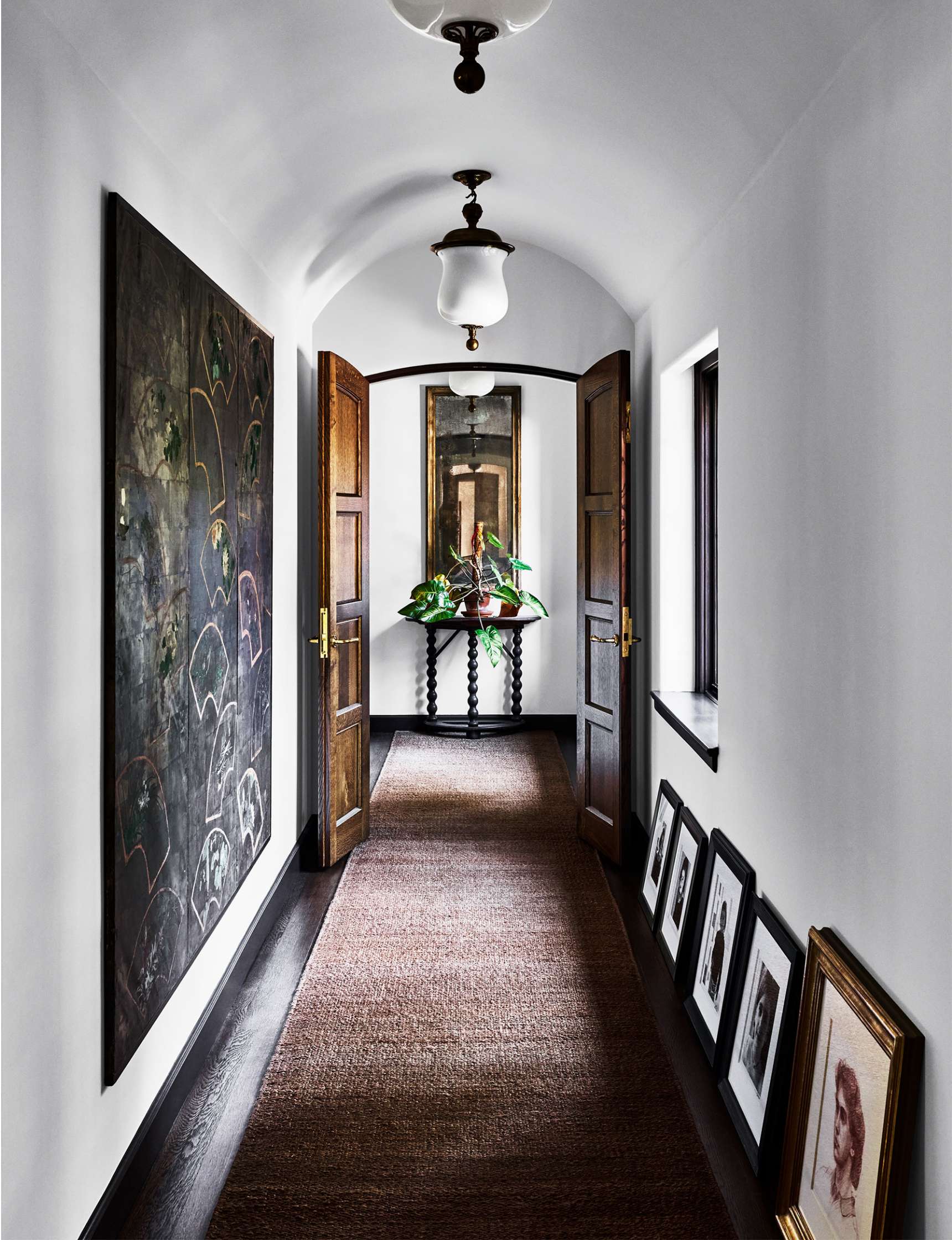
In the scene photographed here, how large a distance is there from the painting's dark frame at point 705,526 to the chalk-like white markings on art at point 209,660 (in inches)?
77.4

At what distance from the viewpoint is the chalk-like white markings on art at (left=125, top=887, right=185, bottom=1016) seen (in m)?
2.09

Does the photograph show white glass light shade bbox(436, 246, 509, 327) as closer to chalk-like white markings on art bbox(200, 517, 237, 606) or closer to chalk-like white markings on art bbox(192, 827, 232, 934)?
chalk-like white markings on art bbox(200, 517, 237, 606)

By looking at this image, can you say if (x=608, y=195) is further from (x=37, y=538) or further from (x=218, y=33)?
(x=37, y=538)

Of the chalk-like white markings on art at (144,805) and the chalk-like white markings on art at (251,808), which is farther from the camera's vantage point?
the chalk-like white markings on art at (251,808)

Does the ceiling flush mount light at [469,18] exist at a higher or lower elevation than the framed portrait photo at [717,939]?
higher

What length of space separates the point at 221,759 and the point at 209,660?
1.06 ft

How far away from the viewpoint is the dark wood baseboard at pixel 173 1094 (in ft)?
6.33

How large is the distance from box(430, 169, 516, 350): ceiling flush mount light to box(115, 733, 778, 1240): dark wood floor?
2438 millimetres

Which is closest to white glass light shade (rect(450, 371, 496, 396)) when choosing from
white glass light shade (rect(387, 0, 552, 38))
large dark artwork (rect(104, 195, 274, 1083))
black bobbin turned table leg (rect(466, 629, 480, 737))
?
black bobbin turned table leg (rect(466, 629, 480, 737))

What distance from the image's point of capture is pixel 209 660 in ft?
8.72

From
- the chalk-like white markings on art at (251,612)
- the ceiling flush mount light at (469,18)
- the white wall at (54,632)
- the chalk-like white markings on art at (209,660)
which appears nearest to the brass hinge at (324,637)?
the chalk-like white markings on art at (251,612)

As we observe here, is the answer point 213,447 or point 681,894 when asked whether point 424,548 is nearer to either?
point 681,894

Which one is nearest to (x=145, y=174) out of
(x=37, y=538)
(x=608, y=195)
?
(x=37, y=538)

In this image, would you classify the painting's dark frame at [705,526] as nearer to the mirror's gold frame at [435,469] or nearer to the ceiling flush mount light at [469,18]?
the ceiling flush mount light at [469,18]
